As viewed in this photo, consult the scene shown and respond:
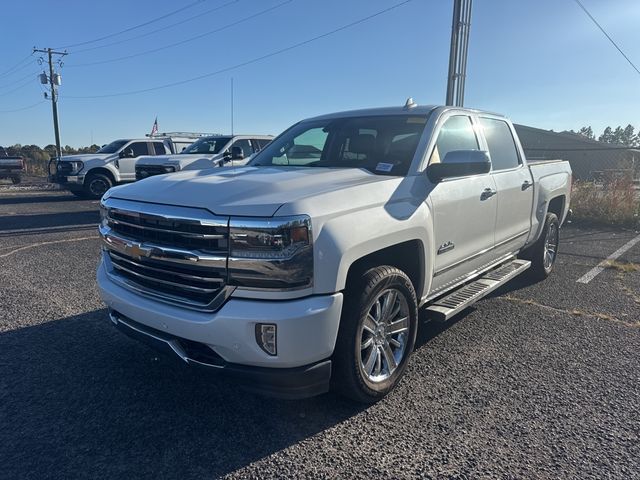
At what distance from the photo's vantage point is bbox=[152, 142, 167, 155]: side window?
16531 mm

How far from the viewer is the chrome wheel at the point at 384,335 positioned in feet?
9.89

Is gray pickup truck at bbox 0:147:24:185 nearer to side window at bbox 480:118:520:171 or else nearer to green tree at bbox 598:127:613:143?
side window at bbox 480:118:520:171

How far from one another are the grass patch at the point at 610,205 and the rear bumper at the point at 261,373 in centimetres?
1032

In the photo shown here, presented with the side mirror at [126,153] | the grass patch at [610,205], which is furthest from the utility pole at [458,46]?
the side mirror at [126,153]

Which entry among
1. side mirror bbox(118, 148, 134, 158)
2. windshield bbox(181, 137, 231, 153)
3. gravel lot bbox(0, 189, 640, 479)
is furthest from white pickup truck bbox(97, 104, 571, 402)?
side mirror bbox(118, 148, 134, 158)

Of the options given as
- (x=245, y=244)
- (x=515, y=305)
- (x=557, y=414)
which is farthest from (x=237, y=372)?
(x=515, y=305)

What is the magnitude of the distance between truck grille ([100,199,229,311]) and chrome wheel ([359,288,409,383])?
3.14ft

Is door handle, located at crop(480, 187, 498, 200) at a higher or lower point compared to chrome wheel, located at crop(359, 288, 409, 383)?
higher

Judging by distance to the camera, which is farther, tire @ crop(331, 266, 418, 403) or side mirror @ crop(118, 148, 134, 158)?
side mirror @ crop(118, 148, 134, 158)

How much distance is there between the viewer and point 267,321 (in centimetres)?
244

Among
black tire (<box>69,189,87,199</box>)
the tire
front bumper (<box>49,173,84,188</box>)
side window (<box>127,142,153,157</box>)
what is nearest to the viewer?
the tire

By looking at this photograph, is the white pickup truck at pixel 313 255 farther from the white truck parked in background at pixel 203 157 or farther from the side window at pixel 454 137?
the white truck parked in background at pixel 203 157

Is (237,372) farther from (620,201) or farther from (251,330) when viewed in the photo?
(620,201)

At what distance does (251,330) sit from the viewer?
2.47 metres
